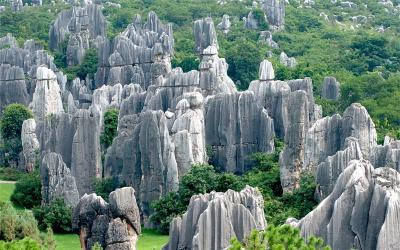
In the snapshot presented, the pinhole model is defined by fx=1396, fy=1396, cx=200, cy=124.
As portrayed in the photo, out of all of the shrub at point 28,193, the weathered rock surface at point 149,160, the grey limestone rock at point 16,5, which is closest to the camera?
the weathered rock surface at point 149,160

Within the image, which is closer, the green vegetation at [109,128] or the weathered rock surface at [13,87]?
the green vegetation at [109,128]

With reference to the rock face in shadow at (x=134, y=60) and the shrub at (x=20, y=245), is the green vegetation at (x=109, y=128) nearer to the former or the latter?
the rock face in shadow at (x=134, y=60)

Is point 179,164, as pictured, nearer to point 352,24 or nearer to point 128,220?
point 128,220

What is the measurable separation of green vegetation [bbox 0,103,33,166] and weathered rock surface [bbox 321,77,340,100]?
13207mm

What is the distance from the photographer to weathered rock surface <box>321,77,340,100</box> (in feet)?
193

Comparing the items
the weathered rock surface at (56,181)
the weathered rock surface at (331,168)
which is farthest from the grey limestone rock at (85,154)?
the weathered rock surface at (331,168)

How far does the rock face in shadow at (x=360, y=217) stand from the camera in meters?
28.6

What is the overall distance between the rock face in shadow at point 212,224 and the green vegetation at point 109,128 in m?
16.3

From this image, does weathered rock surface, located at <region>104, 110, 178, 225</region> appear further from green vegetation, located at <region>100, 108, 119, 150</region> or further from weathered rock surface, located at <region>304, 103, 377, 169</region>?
green vegetation, located at <region>100, 108, 119, 150</region>

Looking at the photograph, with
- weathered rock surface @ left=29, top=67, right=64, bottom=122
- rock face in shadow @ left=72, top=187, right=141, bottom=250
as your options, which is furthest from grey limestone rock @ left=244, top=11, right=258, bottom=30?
rock face in shadow @ left=72, top=187, right=141, bottom=250

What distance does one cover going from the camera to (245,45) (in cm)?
→ 7281

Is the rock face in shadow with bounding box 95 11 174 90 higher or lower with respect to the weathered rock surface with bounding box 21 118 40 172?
higher

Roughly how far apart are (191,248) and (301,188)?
8.47 meters

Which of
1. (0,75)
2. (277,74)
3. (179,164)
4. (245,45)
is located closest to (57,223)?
(179,164)
